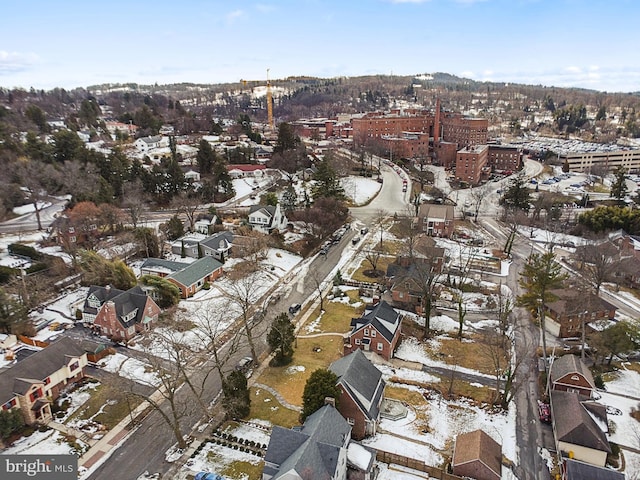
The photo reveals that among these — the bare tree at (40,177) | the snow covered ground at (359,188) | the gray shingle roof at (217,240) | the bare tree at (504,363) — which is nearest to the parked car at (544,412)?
the bare tree at (504,363)

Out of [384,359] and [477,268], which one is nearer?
[384,359]

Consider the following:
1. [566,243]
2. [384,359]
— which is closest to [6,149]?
[384,359]

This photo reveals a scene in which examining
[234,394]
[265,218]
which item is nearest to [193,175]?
[265,218]

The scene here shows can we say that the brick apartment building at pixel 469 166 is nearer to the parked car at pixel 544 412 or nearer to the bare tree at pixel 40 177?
the parked car at pixel 544 412

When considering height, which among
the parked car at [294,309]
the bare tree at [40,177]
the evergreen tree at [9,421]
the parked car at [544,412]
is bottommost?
the parked car at [544,412]

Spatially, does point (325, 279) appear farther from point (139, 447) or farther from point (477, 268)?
point (139, 447)

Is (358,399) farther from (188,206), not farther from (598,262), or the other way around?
(188,206)
